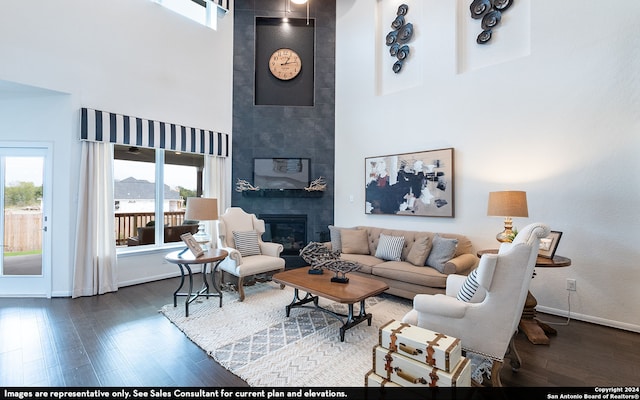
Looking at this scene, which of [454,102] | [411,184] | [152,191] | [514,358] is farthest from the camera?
[152,191]

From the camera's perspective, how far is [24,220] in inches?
157

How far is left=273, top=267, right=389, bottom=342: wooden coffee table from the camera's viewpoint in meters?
2.72

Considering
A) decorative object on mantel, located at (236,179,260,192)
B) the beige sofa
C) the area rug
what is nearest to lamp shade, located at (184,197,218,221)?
the area rug

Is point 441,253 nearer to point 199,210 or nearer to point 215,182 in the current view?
point 199,210

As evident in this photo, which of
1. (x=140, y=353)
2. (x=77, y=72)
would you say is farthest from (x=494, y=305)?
(x=77, y=72)

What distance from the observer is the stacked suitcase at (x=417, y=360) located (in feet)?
5.29

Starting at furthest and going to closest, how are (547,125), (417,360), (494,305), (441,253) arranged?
(441,253) < (547,125) < (494,305) < (417,360)

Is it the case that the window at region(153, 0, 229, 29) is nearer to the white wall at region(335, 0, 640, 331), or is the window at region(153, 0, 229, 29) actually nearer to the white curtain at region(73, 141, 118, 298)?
the white curtain at region(73, 141, 118, 298)

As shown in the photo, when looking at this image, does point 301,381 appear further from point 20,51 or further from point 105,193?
point 20,51

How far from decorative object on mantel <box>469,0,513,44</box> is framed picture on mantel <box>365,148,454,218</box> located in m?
1.61

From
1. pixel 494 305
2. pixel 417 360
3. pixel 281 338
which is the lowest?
pixel 281 338

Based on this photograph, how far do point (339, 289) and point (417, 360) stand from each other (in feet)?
4.08

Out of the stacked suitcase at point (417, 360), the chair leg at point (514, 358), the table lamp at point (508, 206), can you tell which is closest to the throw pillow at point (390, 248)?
the table lamp at point (508, 206)

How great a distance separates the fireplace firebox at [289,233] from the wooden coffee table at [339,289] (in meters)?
2.18
